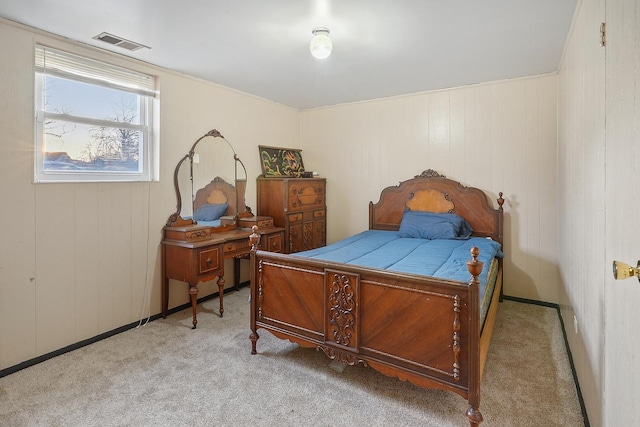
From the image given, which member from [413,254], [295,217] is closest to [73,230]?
[295,217]

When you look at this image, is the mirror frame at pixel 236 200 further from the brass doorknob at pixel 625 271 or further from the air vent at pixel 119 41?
the brass doorknob at pixel 625 271

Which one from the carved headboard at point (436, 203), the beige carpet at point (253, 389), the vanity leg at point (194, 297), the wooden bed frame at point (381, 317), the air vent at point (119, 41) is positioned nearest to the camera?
the wooden bed frame at point (381, 317)

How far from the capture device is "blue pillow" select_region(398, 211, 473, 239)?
12.5ft

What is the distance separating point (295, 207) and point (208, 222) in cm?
117

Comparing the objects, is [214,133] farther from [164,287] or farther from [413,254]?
[413,254]

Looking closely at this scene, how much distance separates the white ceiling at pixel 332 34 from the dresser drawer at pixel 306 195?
1356 mm

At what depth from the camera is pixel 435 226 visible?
3873mm

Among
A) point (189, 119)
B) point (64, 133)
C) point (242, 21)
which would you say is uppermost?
point (242, 21)

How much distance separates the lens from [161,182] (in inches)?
136

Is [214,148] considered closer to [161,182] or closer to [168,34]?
[161,182]

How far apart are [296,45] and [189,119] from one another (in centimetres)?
152

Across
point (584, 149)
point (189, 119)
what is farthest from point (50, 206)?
point (584, 149)

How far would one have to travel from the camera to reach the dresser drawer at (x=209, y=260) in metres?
3.24

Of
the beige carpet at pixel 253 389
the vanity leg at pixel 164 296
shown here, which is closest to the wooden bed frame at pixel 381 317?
the beige carpet at pixel 253 389
